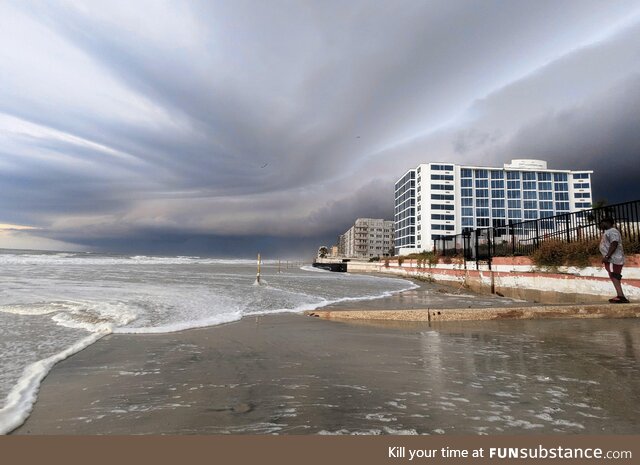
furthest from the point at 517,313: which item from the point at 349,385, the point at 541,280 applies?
the point at 349,385

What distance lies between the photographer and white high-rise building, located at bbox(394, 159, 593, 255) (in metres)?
78.3

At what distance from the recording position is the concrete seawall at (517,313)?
7.23 m

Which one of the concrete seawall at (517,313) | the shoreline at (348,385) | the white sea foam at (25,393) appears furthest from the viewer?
the concrete seawall at (517,313)

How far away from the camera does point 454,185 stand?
8012 centimetres

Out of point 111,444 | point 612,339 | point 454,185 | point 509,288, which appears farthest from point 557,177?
point 111,444

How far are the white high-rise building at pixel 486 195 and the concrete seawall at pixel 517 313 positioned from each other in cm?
7087

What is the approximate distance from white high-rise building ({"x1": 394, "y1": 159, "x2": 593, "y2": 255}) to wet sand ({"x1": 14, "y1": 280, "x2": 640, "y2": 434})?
7416 centimetres

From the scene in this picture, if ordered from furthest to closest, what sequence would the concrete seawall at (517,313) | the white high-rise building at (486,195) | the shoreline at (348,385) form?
the white high-rise building at (486,195) < the concrete seawall at (517,313) < the shoreline at (348,385)

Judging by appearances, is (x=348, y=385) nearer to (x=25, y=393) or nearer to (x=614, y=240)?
(x=25, y=393)

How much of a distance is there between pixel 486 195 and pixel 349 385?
8739cm

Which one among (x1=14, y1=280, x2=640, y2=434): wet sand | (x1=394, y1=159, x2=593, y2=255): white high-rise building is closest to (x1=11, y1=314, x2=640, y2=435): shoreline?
(x1=14, y1=280, x2=640, y2=434): wet sand

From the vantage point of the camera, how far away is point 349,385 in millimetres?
3449

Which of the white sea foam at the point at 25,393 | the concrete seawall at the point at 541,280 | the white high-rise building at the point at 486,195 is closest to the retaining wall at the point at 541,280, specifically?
the concrete seawall at the point at 541,280

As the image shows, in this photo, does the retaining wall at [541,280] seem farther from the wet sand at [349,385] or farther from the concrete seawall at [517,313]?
the wet sand at [349,385]
